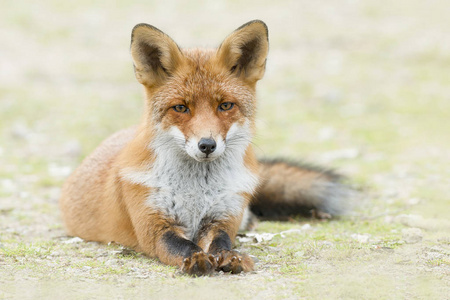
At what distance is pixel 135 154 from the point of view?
16.1ft

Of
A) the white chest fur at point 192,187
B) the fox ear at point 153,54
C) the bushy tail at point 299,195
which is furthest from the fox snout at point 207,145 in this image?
the bushy tail at point 299,195

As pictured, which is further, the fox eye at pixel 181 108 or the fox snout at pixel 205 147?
the fox eye at pixel 181 108

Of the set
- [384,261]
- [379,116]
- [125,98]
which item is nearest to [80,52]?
[125,98]

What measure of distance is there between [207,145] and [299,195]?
2.43 m

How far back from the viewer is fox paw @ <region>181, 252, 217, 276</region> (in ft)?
13.3

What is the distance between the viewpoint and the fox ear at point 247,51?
15.5ft

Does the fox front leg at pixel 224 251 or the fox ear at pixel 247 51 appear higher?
the fox ear at pixel 247 51

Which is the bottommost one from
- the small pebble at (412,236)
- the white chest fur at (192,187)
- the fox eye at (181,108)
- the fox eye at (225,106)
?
the small pebble at (412,236)

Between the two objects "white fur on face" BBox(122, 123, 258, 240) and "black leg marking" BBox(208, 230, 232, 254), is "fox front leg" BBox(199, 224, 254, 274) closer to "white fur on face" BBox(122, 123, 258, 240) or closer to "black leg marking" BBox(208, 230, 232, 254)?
"black leg marking" BBox(208, 230, 232, 254)

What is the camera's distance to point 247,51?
194 inches

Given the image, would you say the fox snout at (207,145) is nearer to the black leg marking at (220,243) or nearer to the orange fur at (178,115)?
the orange fur at (178,115)

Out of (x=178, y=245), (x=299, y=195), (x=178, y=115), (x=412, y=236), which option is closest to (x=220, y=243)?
(x=178, y=245)

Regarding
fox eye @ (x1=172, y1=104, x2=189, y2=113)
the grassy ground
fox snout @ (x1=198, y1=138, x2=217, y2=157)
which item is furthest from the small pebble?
fox eye @ (x1=172, y1=104, x2=189, y2=113)

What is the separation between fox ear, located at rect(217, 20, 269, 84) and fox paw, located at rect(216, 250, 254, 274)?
4.91ft
